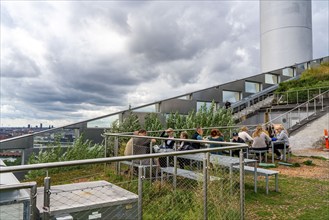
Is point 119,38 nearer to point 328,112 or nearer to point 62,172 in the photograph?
point 62,172

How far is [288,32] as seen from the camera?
32219 millimetres

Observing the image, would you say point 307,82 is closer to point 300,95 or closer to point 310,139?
point 300,95

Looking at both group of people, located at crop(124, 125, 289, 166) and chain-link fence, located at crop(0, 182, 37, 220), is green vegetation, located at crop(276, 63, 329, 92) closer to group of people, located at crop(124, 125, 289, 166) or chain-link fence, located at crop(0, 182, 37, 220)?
group of people, located at crop(124, 125, 289, 166)

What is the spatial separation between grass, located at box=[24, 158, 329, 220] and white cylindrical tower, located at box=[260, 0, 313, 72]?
2822 centimetres

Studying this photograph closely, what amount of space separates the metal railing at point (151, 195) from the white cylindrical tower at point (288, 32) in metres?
31.4

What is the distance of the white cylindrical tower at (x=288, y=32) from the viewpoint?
3219cm

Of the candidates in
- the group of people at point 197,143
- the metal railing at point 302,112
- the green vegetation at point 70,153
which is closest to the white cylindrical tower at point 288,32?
the metal railing at point 302,112

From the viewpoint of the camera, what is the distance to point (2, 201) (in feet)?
7.26

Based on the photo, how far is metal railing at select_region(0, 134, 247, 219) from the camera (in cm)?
269

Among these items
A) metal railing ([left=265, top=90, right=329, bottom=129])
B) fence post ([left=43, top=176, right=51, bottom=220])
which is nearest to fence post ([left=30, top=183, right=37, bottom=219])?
fence post ([left=43, top=176, right=51, bottom=220])

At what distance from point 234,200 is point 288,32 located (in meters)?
33.0

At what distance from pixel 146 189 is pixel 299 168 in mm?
6898

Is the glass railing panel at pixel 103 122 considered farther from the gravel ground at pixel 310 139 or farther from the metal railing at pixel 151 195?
the gravel ground at pixel 310 139

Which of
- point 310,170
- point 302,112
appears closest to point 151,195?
point 310,170
